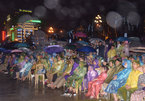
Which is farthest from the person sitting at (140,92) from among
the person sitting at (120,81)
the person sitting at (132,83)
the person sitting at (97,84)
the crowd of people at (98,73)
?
the person sitting at (97,84)

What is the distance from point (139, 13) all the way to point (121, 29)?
314cm

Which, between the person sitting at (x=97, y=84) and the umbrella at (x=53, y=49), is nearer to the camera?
the person sitting at (x=97, y=84)

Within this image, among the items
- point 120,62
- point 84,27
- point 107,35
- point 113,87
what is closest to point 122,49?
point 120,62

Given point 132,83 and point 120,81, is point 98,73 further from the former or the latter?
point 132,83

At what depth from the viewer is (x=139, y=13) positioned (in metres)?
19.2

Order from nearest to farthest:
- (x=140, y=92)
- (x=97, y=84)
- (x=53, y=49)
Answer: (x=140, y=92)
(x=97, y=84)
(x=53, y=49)

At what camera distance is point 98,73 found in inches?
338

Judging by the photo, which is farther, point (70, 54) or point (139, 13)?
point (139, 13)

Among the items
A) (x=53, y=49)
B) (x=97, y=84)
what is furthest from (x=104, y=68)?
(x=53, y=49)

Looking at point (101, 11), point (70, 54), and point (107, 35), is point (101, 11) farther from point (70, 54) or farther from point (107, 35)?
point (70, 54)

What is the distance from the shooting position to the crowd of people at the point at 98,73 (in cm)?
Result: 627

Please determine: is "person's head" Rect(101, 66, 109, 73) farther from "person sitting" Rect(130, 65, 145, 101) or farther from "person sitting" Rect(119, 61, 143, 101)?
"person sitting" Rect(130, 65, 145, 101)

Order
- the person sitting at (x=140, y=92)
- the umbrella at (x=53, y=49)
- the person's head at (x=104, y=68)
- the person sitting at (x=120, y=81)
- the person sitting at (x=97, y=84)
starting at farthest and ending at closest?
the umbrella at (x=53, y=49), the person's head at (x=104, y=68), the person sitting at (x=97, y=84), the person sitting at (x=120, y=81), the person sitting at (x=140, y=92)

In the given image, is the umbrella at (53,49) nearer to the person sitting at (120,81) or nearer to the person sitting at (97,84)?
the person sitting at (97,84)
